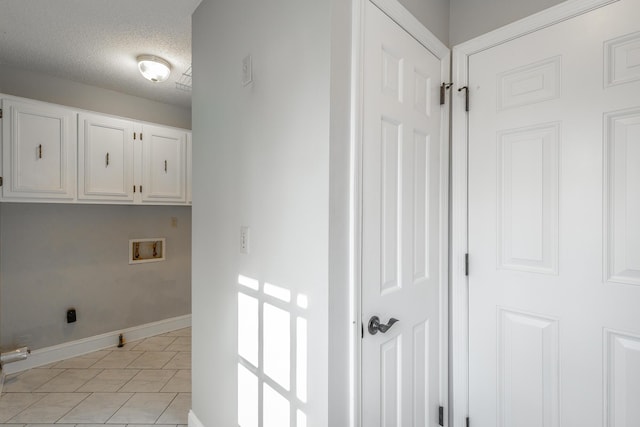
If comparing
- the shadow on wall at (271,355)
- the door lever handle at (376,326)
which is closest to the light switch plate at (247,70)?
the shadow on wall at (271,355)

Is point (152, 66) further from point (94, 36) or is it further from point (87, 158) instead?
point (87, 158)

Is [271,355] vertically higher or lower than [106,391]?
higher

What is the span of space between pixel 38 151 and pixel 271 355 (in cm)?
260

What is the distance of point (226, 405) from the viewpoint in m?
1.53

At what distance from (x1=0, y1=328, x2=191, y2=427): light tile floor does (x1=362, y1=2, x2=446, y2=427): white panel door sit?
1.62 metres

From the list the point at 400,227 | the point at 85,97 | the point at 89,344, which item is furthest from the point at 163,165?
the point at 400,227

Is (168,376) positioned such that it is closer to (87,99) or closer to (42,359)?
(42,359)

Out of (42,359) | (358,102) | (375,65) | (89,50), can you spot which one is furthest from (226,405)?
(89,50)

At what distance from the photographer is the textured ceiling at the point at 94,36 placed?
179 cm

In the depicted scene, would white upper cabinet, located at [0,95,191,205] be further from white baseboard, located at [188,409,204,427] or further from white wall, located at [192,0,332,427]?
white baseboard, located at [188,409,204,427]

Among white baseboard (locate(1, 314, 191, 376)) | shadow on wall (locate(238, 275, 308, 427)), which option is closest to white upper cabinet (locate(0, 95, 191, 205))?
white baseboard (locate(1, 314, 191, 376))

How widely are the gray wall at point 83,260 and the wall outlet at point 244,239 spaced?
8.09 feet

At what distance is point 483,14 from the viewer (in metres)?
1.47

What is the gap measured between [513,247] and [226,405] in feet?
5.34
